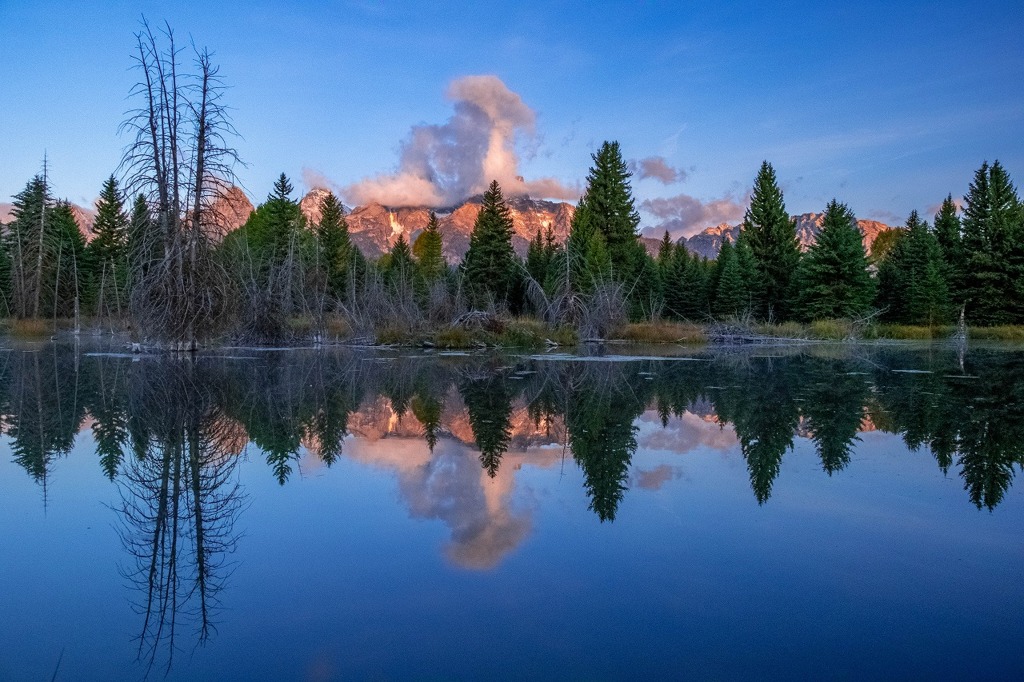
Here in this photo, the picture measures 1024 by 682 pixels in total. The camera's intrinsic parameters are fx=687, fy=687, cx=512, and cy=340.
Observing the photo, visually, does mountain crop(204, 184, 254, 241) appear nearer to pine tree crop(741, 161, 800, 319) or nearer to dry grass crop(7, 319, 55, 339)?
dry grass crop(7, 319, 55, 339)

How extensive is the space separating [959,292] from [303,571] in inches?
1842

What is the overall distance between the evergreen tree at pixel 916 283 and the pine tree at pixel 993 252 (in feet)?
5.35

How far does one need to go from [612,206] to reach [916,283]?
19.3 metres

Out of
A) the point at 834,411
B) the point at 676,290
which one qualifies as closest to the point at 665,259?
the point at 676,290

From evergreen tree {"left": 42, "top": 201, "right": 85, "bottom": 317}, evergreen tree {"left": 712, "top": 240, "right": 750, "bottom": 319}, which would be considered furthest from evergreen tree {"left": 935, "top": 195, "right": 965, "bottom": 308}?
evergreen tree {"left": 42, "top": 201, "right": 85, "bottom": 317}

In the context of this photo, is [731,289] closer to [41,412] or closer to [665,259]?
[665,259]

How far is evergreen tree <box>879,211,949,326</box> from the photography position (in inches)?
1588

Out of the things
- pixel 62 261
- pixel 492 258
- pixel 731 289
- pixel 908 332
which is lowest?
pixel 908 332

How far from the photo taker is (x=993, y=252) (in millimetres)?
39812

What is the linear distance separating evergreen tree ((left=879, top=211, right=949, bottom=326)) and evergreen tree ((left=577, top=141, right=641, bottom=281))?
16001mm

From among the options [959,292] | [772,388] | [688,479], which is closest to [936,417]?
[772,388]

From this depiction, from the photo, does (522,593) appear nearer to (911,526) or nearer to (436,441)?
(911,526)

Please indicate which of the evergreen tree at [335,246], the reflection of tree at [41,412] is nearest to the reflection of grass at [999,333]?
the evergreen tree at [335,246]

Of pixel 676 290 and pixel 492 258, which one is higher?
pixel 492 258
